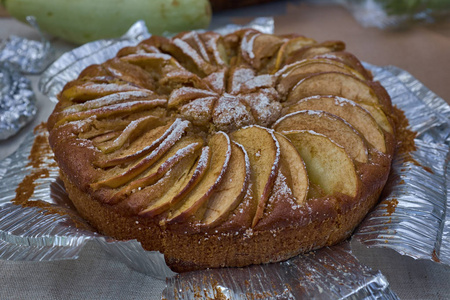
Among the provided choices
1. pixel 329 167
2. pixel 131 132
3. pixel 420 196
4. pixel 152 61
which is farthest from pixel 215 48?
pixel 420 196

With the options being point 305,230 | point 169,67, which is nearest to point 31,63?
point 169,67

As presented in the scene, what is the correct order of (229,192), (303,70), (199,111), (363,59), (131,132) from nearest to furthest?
(229,192)
(131,132)
(199,111)
(303,70)
(363,59)

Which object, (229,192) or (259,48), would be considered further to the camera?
(259,48)

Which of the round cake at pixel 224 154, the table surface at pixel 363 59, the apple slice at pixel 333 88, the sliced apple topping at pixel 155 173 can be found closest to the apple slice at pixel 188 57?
the round cake at pixel 224 154

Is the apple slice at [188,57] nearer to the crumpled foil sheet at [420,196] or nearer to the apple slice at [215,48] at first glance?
the apple slice at [215,48]

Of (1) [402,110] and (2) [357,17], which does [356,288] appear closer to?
(1) [402,110]

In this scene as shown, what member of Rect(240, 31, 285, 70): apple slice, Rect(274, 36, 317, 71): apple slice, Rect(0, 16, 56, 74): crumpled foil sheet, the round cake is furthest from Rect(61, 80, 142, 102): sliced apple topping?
Rect(0, 16, 56, 74): crumpled foil sheet

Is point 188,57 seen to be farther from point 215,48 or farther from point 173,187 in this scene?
point 173,187
